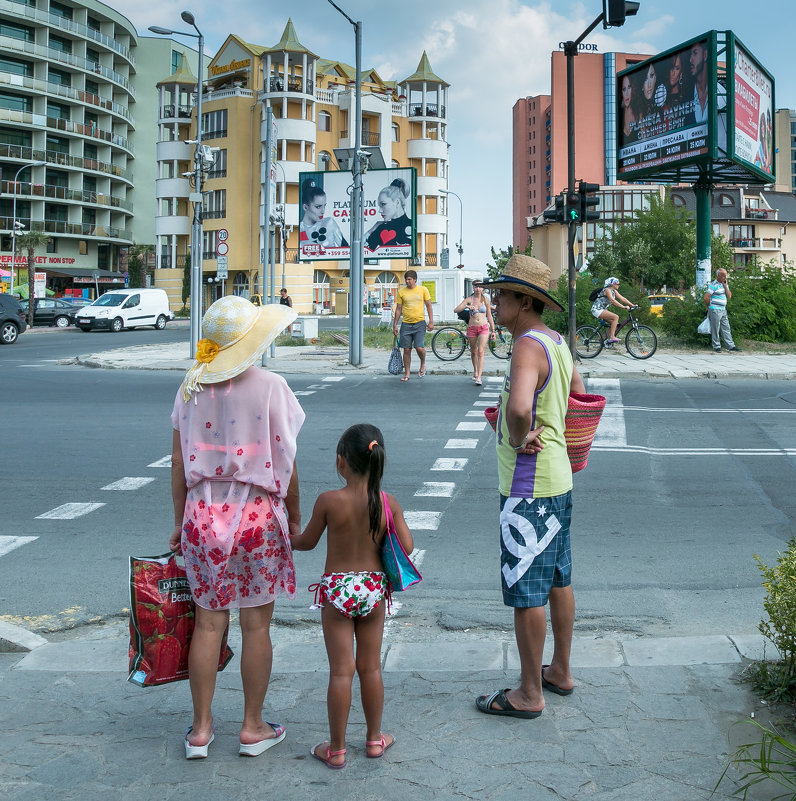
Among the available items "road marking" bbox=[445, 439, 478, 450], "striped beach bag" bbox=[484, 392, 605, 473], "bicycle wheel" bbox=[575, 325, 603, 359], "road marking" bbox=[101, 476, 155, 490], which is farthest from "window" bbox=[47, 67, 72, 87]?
"striped beach bag" bbox=[484, 392, 605, 473]

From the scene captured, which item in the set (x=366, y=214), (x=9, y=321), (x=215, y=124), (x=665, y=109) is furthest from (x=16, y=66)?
(x=665, y=109)

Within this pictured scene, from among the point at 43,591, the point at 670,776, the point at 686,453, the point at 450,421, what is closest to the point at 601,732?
the point at 670,776

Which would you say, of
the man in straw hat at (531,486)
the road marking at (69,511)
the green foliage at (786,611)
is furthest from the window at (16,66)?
the green foliage at (786,611)

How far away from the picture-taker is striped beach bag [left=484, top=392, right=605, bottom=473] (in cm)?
395

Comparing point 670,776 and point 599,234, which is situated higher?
point 599,234

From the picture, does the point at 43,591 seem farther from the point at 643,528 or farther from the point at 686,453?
the point at 686,453

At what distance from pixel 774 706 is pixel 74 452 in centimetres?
833

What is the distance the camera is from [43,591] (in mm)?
5797

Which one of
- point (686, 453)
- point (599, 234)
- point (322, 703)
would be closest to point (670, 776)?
point (322, 703)

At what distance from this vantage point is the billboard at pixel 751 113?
28.4 m

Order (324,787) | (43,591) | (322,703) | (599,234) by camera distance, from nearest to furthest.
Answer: (324,787) → (322,703) → (43,591) → (599,234)

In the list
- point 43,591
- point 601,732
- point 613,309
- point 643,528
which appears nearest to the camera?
point 601,732

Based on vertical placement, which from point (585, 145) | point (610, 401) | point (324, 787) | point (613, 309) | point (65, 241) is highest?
point (585, 145)

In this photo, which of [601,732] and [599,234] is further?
[599,234]
